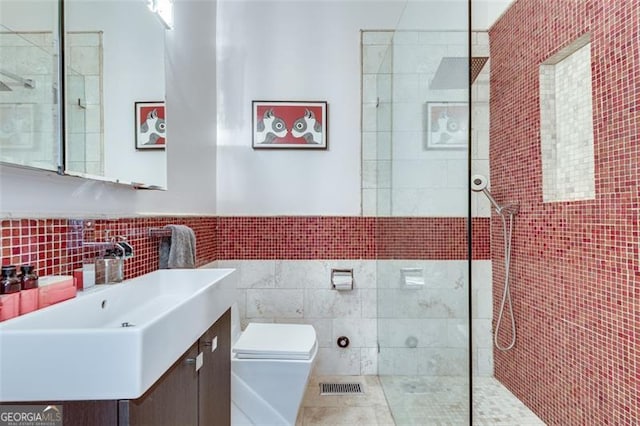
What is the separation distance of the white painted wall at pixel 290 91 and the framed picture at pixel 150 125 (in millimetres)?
887

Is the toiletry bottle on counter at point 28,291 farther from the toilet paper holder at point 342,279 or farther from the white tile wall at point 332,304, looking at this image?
the toilet paper holder at point 342,279

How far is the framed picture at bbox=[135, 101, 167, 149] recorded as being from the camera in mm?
1468

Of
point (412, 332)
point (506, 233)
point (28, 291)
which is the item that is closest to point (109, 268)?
point (28, 291)

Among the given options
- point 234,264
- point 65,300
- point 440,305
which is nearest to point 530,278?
point 440,305

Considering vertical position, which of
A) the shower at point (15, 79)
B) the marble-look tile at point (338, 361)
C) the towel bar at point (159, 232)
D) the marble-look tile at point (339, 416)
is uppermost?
the shower at point (15, 79)

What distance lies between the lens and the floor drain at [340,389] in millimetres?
2266

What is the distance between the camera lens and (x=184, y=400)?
0.99 metres

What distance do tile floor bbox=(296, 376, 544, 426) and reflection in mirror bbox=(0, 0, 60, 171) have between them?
62.8 inches

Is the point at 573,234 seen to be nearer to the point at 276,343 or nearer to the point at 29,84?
the point at 276,343

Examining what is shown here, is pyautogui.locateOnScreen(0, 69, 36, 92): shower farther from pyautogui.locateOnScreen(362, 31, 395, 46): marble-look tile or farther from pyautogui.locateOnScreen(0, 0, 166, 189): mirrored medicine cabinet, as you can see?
pyautogui.locateOnScreen(362, 31, 395, 46): marble-look tile

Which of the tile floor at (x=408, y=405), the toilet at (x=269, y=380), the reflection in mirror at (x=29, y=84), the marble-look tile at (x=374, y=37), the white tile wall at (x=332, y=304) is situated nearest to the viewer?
the reflection in mirror at (x=29, y=84)

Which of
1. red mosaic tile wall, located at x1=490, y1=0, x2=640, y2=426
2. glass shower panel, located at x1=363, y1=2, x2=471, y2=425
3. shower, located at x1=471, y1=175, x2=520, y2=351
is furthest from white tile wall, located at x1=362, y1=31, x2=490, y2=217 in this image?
red mosaic tile wall, located at x1=490, y1=0, x2=640, y2=426

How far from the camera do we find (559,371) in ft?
5.97

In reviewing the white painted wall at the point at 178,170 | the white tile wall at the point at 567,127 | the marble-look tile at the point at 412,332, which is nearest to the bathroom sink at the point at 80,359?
the white painted wall at the point at 178,170
